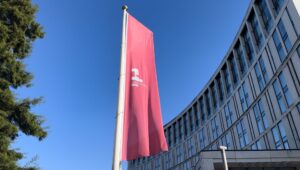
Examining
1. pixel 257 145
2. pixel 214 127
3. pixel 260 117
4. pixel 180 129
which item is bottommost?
pixel 257 145

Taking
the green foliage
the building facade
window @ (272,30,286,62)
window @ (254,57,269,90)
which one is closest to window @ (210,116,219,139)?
the building facade

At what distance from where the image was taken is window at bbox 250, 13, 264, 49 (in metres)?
38.5

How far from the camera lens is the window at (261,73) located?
3676cm

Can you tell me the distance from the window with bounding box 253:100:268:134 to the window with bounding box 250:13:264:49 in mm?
7690

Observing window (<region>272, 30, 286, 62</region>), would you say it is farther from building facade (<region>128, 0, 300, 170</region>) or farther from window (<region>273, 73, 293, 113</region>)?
window (<region>273, 73, 293, 113</region>)

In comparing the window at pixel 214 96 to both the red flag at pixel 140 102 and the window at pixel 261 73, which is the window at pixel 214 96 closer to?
the window at pixel 261 73

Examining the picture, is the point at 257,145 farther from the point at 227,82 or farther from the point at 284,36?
the point at 284,36

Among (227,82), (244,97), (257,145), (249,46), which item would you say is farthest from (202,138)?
(249,46)

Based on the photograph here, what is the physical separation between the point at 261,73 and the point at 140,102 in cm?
3350

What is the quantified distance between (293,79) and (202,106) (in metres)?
32.4

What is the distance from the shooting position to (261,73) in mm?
37531

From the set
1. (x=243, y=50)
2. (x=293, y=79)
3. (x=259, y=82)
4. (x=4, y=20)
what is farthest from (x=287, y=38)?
(x=4, y=20)

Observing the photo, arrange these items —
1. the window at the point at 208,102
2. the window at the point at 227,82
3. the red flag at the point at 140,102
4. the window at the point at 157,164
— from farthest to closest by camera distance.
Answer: the window at the point at 157,164
the window at the point at 208,102
the window at the point at 227,82
the red flag at the point at 140,102

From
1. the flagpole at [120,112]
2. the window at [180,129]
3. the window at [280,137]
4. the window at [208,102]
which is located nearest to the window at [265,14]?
the window at [280,137]
